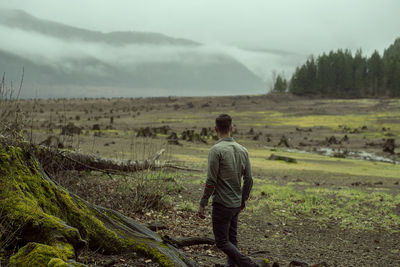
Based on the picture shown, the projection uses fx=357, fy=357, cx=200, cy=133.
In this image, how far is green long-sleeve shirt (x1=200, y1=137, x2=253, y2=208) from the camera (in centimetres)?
487

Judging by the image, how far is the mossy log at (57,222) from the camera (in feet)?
12.4

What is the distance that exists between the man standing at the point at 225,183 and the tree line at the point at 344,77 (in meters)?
99.4

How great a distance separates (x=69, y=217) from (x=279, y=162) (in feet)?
63.3

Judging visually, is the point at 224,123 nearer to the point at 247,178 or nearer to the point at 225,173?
the point at 225,173

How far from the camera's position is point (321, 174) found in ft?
60.9

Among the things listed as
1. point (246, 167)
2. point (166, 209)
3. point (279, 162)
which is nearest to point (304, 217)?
point (166, 209)

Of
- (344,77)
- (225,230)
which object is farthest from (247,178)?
(344,77)

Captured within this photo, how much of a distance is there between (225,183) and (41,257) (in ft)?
8.27

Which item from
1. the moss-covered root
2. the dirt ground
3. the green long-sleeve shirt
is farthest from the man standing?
the moss-covered root

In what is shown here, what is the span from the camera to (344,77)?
344 feet

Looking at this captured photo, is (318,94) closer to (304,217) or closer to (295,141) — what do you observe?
(295,141)

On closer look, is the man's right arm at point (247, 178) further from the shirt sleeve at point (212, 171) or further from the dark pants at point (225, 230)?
the shirt sleeve at point (212, 171)

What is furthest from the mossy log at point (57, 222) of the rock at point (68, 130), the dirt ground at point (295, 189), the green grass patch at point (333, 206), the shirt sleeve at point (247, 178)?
the green grass patch at point (333, 206)

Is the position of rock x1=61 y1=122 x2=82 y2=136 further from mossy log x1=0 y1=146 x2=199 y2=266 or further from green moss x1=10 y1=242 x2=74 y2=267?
green moss x1=10 y1=242 x2=74 y2=267
